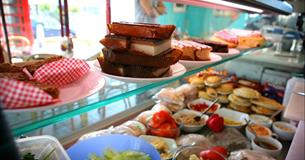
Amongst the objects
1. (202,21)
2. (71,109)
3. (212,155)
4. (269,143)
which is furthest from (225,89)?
(202,21)

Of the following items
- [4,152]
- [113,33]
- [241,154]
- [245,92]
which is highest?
[113,33]

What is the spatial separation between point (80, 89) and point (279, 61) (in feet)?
6.74

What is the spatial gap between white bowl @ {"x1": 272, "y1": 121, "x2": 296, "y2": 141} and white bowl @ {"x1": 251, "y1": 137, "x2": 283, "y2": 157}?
0.40ft

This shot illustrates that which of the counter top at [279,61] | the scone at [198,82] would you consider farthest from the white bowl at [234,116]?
the counter top at [279,61]

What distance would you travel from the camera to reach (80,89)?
57 cm

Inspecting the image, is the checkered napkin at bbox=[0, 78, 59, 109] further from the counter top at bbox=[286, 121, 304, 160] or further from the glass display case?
the counter top at bbox=[286, 121, 304, 160]

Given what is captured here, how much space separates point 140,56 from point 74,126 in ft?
2.04

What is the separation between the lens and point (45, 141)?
28.9 inches

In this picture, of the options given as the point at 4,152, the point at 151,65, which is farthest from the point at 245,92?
the point at 4,152

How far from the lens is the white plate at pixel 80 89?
0.46 m

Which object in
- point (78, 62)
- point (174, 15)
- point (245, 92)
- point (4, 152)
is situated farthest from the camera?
point (174, 15)

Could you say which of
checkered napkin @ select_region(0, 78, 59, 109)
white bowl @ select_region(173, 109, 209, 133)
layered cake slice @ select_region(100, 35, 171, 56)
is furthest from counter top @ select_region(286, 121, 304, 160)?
checkered napkin @ select_region(0, 78, 59, 109)

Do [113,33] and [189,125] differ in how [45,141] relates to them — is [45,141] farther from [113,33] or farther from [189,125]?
[189,125]

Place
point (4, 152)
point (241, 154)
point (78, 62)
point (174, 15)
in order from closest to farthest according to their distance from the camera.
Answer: point (4, 152)
point (78, 62)
point (241, 154)
point (174, 15)
